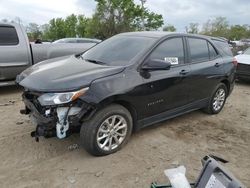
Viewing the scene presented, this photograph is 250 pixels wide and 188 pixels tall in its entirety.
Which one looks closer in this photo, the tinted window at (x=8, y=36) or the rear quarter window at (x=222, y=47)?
the rear quarter window at (x=222, y=47)

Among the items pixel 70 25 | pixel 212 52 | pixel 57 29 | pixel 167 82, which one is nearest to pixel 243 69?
pixel 212 52

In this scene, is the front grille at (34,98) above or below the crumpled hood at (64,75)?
below

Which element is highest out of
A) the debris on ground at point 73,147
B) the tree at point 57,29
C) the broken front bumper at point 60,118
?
the tree at point 57,29

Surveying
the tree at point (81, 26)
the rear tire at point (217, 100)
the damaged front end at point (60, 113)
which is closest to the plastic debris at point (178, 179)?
the damaged front end at point (60, 113)

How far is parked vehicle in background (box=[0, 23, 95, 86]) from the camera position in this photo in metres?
6.77

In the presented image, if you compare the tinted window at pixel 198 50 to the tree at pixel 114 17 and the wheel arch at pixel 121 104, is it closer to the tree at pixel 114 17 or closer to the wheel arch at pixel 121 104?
the wheel arch at pixel 121 104

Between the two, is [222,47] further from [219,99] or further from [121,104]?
[121,104]

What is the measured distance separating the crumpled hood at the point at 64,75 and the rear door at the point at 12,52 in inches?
114

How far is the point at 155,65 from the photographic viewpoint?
402cm

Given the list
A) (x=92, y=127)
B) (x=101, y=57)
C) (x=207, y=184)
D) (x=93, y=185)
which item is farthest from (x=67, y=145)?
(x=207, y=184)

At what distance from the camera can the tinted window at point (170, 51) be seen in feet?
14.4

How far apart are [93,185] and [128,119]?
3.54 feet

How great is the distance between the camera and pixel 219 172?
98.1 inches

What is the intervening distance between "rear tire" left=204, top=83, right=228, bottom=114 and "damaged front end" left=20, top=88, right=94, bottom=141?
10.0 ft
